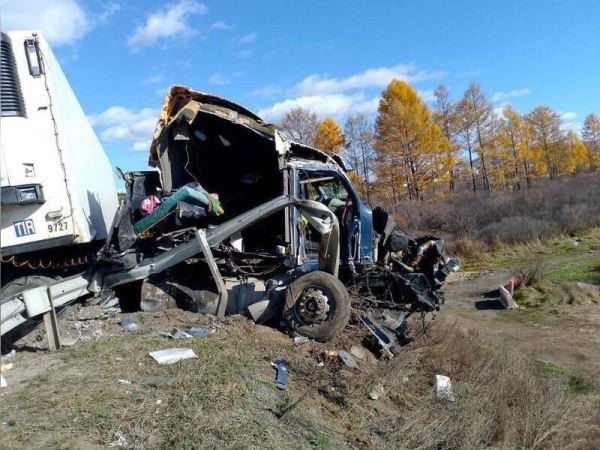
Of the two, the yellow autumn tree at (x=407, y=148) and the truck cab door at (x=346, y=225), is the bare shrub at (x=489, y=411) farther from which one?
the yellow autumn tree at (x=407, y=148)

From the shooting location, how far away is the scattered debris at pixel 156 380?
4.18 m

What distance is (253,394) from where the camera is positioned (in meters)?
4.26

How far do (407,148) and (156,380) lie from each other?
33.5 metres

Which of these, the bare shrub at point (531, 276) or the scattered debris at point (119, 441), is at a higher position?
the scattered debris at point (119, 441)

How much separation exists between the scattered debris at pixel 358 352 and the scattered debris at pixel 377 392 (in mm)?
671

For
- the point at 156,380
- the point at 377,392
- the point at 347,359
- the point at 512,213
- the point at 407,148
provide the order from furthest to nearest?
the point at 407,148
the point at 512,213
the point at 347,359
the point at 377,392
the point at 156,380

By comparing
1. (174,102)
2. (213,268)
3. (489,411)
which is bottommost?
(489,411)

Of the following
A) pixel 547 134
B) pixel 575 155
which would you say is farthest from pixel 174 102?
pixel 575 155

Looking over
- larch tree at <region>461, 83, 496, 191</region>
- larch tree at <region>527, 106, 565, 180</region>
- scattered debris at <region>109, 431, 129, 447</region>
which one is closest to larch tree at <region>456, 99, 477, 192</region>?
larch tree at <region>461, 83, 496, 191</region>

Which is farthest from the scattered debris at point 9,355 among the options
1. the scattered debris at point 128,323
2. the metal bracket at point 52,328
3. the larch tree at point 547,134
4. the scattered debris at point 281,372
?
the larch tree at point 547,134

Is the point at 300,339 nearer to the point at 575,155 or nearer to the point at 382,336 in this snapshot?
the point at 382,336

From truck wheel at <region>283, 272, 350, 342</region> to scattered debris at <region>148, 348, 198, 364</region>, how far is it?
1.58m

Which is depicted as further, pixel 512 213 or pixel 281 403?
pixel 512 213

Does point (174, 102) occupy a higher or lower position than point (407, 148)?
lower
